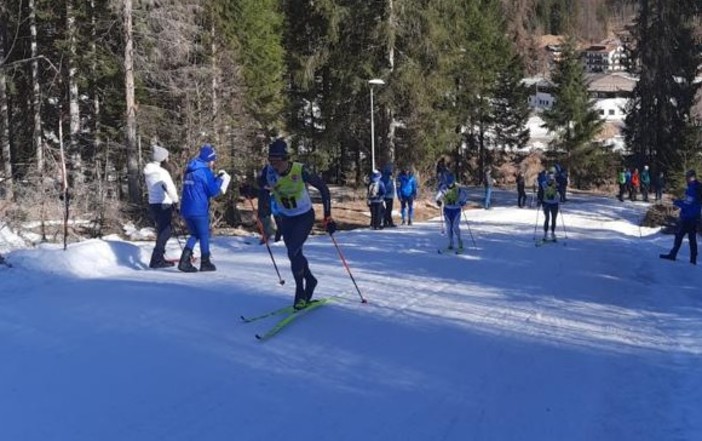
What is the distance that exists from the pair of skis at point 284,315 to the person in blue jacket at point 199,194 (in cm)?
286

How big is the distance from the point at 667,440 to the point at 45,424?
458cm

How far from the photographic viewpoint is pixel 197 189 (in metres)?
10.7

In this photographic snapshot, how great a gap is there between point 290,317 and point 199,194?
11.5 feet

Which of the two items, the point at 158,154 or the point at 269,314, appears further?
the point at 158,154

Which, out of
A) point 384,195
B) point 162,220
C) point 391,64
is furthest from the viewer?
point 391,64

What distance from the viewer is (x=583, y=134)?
53688 millimetres

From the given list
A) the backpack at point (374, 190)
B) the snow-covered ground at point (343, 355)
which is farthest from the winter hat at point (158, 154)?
the backpack at point (374, 190)

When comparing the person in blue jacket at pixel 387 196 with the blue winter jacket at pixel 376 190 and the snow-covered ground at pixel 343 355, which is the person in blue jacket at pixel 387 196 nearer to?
the blue winter jacket at pixel 376 190

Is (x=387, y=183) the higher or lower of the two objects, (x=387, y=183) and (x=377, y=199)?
the higher

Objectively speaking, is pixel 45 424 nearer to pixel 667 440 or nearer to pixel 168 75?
pixel 667 440

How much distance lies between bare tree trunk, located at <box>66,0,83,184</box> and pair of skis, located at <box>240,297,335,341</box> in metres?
18.0

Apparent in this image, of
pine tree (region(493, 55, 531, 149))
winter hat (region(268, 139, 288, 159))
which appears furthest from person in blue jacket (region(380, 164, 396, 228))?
pine tree (region(493, 55, 531, 149))

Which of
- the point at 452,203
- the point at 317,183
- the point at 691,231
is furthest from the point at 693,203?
the point at 317,183

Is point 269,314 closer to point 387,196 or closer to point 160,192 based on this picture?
point 160,192
